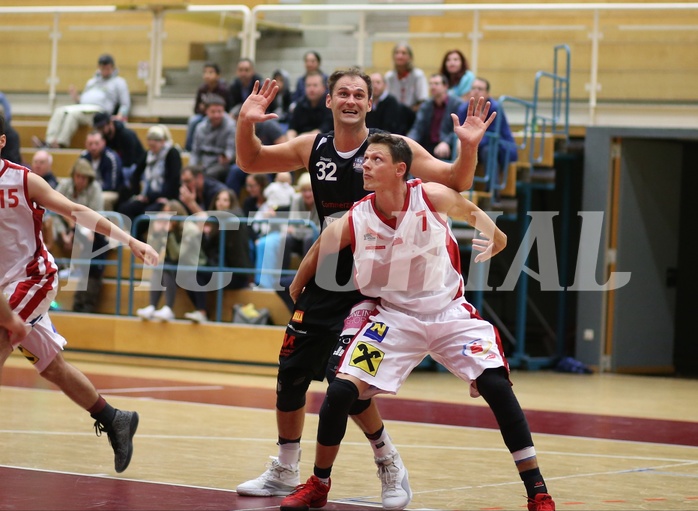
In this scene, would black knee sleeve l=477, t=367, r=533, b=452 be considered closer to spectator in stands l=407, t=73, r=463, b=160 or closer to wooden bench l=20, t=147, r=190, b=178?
spectator in stands l=407, t=73, r=463, b=160

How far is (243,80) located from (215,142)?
47.6 inches

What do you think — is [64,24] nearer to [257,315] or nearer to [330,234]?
[257,315]

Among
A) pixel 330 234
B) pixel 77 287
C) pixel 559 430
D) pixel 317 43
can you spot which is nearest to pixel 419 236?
pixel 330 234

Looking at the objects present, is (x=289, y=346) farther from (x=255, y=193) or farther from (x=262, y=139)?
(x=262, y=139)

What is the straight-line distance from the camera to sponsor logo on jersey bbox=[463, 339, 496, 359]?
5.41 metres

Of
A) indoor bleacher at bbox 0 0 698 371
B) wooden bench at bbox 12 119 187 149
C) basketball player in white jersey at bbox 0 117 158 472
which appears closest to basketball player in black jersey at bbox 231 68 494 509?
basketball player in white jersey at bbox 0 117 158 472

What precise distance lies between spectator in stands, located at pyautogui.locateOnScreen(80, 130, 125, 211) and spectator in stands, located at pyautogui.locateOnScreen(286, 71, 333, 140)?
93.9 inches

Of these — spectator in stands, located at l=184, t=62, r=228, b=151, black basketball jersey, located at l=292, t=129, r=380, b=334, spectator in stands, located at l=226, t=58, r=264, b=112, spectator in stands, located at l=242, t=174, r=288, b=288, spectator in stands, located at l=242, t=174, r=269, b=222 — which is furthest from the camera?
spectator in stands, located at l=184, t=62, r=228, b=151

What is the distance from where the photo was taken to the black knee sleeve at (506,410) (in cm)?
531

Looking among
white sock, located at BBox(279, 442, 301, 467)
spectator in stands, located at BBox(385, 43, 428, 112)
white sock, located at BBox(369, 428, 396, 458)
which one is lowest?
white sock, located at BBox(279, 442, 301, 467)

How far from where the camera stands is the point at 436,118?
543 inches

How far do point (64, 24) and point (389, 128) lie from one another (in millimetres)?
6896

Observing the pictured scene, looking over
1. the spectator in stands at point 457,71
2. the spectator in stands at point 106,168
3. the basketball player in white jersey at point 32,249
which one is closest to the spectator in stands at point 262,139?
the spectator in stands at point 106,168

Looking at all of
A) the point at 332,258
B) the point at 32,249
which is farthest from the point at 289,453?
the point at 32,249
